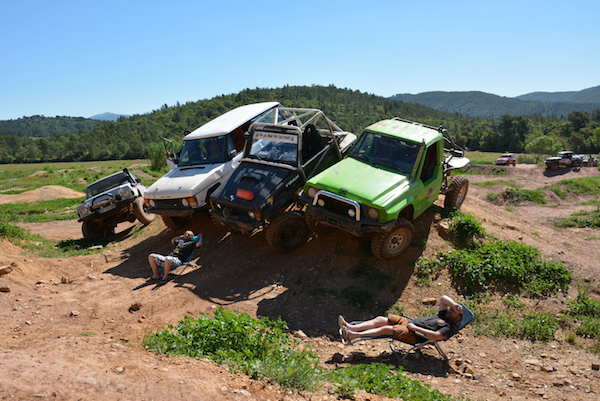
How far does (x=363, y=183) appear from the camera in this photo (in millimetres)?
7887

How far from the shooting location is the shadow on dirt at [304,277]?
24.0ft

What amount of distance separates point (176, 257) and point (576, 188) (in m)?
23.9

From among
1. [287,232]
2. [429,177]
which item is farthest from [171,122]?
[429,177]

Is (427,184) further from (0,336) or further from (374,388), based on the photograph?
(0,336)

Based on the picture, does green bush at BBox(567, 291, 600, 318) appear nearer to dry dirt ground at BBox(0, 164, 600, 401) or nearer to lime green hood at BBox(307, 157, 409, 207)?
dry dirt ground at BBox(0, 164, 600, 401)

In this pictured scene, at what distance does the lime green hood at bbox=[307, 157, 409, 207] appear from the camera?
7.52 m

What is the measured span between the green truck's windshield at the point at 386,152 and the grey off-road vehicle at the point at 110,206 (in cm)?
680

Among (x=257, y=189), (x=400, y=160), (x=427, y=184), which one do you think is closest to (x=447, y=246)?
(x=427, y=184)

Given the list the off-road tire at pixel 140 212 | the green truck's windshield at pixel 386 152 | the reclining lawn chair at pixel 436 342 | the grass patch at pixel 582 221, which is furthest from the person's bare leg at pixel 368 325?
the grass patch at pixel 582 221

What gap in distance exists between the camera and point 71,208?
20.0 metres

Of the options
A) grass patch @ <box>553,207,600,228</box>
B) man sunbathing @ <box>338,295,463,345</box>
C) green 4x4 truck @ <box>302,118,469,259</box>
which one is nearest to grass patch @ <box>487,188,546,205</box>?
grass patch @ <box>553,207,600,228</box>

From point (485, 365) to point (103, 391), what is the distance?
16.5 ft

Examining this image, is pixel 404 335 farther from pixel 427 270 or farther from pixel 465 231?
pixel 465 231

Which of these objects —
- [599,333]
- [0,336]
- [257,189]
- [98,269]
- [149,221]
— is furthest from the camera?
[149,221]
